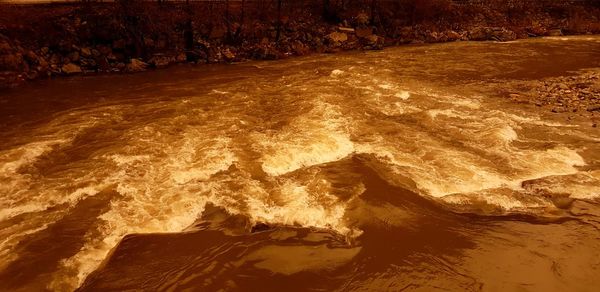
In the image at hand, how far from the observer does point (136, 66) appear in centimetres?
1459

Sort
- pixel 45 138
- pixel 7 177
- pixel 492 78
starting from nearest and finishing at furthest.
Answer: pixel 7 177 → pixel 45 138 → pixel 492 78

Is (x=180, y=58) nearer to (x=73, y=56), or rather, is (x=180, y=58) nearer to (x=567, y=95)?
(x=73, y=56)

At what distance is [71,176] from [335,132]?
16.7ft

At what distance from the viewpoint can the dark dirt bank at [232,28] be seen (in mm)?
14383

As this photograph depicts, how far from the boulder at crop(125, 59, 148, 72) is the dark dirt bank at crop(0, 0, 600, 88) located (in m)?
0.04

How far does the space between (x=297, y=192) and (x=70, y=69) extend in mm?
11871

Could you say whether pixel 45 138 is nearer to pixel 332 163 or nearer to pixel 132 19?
pixel 332 163

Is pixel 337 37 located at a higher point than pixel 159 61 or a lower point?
higher

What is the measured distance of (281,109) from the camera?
998 cm

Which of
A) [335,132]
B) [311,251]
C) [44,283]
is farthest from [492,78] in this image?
Answer: [44,283]

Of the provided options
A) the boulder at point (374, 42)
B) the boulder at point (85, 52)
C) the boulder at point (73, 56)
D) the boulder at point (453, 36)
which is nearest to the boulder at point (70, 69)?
the boulder at point (73, 56)

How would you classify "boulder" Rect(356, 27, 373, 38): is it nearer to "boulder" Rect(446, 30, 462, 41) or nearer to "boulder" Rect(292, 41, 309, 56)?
"boulder" Rect(292, 41, 309, 56)

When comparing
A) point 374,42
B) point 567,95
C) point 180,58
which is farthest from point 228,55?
point 567,95

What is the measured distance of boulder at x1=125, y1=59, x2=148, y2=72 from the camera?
14.5 m
